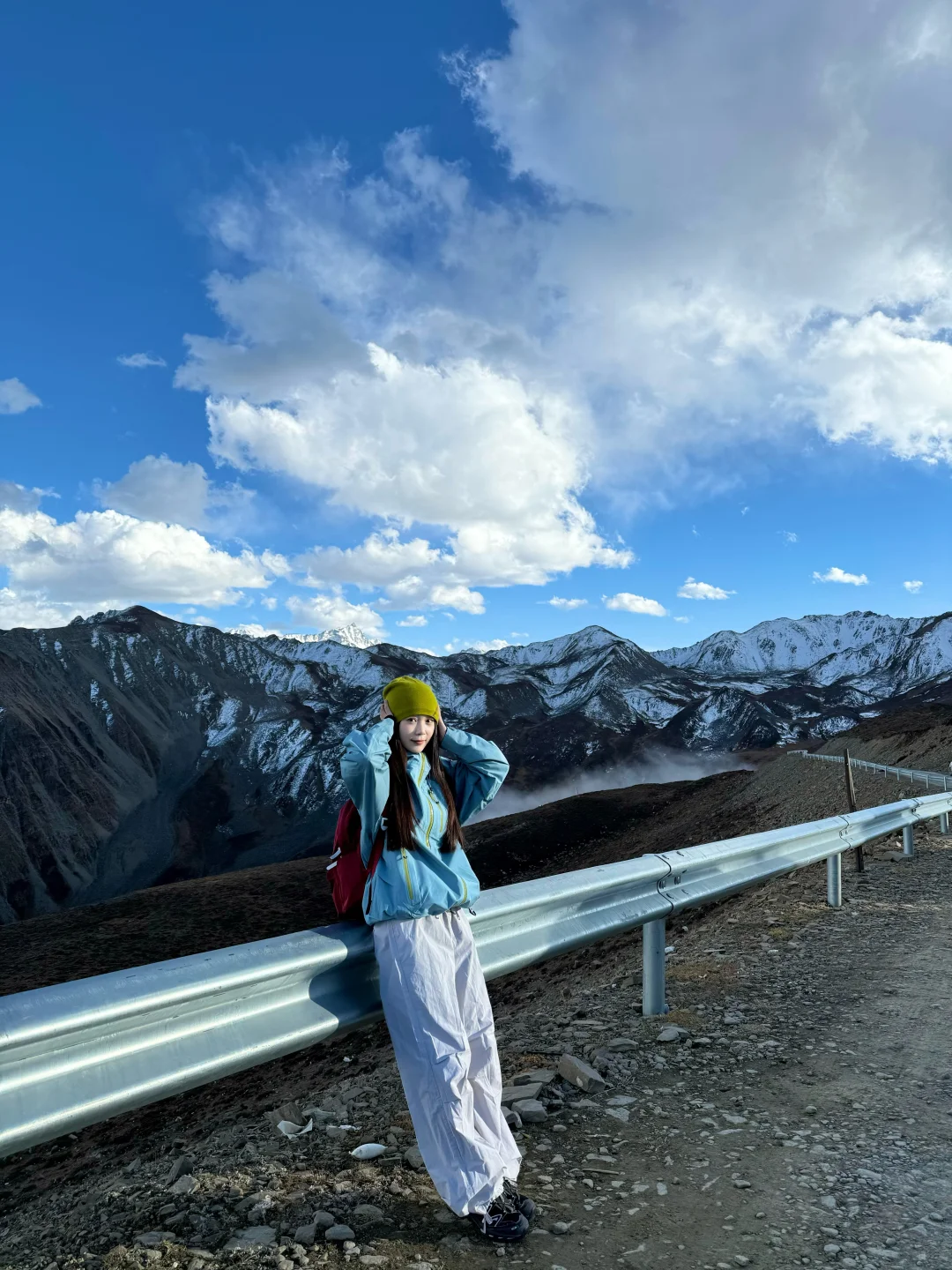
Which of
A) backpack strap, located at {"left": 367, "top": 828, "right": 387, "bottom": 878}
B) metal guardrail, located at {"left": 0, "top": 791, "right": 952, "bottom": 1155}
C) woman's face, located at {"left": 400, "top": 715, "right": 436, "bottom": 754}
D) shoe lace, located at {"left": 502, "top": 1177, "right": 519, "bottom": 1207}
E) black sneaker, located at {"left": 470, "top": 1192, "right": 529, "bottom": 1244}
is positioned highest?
woman's face, located at {"left": 400, "top": 715, "right": 436, "bottom": 754}

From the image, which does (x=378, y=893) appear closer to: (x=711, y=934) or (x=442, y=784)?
(x=442, y=784)

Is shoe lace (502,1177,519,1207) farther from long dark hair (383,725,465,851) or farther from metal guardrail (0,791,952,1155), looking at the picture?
long dark hair (383,725,465,851)

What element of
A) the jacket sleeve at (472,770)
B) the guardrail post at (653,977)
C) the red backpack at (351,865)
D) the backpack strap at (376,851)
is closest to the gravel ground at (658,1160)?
the guardrail post at (653,977)

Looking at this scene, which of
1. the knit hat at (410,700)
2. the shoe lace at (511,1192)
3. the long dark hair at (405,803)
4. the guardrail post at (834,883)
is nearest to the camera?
the shoe lace at (511,1192)

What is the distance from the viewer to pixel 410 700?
3.23m

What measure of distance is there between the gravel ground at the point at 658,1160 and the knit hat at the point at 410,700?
5.98 feet

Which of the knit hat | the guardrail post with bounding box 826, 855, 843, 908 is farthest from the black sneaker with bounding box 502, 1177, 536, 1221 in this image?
the guardrail post with bounding box 826, 855, 843, 908

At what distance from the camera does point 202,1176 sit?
10.7ft

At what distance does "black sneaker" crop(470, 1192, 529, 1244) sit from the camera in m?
2.68

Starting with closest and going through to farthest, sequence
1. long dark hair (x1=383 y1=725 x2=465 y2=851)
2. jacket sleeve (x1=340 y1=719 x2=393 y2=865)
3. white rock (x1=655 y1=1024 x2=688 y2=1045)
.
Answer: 1. jacket sleeve (x1=340 y1=719 x2=393 y2=865)
2. long dark hair (x1=383 y1=725 x2=465 y2=851)
3. white rock (x1=655 y1=1024 x2=688 y2=1045)

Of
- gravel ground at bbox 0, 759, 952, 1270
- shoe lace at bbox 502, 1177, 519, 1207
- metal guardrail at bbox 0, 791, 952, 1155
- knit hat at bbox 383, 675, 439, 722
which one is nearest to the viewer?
metal guardrail at bbox 0, 791, 952, 1155

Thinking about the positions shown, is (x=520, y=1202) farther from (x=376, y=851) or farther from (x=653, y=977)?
(x=653, y=977)

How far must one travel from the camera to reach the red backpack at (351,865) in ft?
10.0

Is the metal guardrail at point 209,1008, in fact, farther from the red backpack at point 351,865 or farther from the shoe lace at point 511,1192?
the shoe lace at point 511,1192
